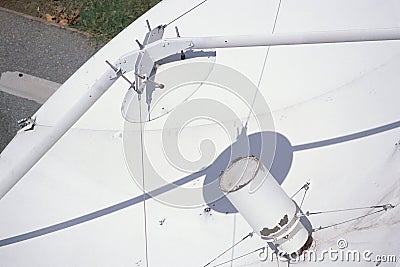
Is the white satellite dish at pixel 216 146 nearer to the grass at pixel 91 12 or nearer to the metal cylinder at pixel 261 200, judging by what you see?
the metal cylinder at pixel 261 200

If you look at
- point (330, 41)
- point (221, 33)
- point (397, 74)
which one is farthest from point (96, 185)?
point (397, 74)

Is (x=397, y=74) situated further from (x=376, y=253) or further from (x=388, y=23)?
(x=376, y=253)

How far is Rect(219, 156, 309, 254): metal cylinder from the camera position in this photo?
3.65 m

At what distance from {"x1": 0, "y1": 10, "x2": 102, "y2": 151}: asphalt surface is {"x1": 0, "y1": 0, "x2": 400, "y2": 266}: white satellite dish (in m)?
2.15

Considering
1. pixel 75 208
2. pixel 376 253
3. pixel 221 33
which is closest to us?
pixel 376 253

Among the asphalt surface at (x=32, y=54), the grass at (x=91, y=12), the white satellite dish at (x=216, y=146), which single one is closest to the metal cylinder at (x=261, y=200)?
the white satellite dish at (x=216, y=146)

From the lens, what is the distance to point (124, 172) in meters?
4.72

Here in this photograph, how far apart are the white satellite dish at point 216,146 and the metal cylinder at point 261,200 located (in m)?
0.02

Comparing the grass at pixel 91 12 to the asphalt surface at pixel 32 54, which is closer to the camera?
the asphalt surface at pixel 32 54

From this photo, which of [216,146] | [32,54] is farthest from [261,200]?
Result: [32,54]

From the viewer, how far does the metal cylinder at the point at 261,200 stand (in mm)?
A: 3652

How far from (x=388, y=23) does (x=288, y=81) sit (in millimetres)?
822

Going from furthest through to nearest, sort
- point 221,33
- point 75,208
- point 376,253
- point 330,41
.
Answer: point 221,33
point 75,208
point 330,41
point 376,253

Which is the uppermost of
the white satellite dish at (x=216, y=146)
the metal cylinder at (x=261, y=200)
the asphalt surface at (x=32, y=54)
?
the asphalt surface at (x=32, y=54)
